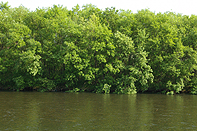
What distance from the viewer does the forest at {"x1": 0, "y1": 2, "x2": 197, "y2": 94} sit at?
164ft

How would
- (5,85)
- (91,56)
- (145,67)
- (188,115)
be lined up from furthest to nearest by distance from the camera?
(5,85) < (91,56) < (145,67) < (188,115)

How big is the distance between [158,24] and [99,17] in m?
13.6

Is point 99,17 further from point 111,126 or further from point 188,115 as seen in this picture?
point 111,126

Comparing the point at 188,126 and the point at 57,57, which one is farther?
the point at 57,57

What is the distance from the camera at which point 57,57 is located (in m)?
52.2

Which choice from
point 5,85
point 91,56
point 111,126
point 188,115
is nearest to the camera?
point 111,126

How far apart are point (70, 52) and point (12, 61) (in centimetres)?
1354

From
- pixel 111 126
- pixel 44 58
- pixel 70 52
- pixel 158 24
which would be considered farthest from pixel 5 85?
pixel 111 126

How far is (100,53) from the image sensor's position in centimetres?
5231

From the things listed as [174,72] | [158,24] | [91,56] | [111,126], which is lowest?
[111,126]

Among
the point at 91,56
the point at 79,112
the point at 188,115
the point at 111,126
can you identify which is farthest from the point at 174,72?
the point at 111,126

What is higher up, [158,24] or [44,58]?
[158,24]

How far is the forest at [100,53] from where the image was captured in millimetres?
50000

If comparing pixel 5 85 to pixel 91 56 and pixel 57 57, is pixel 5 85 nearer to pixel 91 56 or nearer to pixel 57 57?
pixel 57 57
